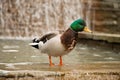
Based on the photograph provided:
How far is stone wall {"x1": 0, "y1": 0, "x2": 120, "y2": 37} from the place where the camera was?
12.4 m

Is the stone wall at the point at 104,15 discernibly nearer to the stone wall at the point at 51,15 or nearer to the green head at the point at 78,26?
the stone wall at the point at 51,15

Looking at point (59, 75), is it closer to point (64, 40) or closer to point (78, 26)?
point (64, 40)

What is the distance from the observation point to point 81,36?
918 cm

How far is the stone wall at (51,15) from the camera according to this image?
12.4 metres

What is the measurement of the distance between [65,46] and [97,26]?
738cm

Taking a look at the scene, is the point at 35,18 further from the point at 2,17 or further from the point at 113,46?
the point at 113,46

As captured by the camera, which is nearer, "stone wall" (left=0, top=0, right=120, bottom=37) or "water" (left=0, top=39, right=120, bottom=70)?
"water" (left=0, top=39, right=120, bottom=70)

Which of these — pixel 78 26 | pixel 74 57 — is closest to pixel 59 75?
pixel 78 26

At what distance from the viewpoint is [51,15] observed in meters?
13.2

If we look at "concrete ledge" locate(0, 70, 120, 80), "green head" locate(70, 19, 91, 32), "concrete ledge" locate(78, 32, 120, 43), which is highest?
"green head" locate(70, 19, 91, 32)

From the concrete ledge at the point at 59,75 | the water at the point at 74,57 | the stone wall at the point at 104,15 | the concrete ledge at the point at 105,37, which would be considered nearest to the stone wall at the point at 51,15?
the stone wall at the point at 104,15

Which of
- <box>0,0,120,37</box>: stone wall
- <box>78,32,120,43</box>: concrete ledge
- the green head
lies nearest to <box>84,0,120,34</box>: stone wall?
<box>0,0,120,37</box>: stone wall

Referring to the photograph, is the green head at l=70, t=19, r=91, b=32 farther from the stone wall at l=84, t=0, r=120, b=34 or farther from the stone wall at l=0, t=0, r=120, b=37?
the stone wall at l=0, t=0, r=120, b=37

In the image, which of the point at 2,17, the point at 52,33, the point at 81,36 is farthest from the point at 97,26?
the point at 52,33
